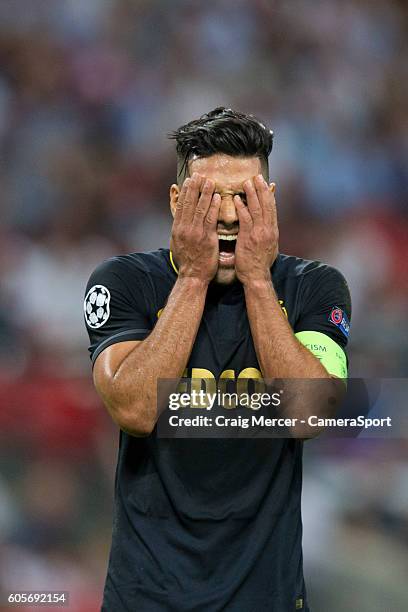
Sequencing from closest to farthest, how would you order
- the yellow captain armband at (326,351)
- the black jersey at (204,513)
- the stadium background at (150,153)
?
the black jersey at (204,513), the yellow captain armband at (326,351), the stadium background at (150,153)

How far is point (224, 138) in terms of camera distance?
1639mm

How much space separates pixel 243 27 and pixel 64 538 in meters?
2.02

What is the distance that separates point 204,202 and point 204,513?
57 cm

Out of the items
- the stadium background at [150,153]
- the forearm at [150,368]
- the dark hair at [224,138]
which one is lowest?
the forearm at [150,368]

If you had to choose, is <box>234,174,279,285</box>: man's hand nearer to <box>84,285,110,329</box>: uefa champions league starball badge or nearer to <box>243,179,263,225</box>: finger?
<box>243,179,263,225</box>: finger

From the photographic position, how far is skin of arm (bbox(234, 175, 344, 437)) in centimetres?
151

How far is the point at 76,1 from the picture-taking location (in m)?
3.28

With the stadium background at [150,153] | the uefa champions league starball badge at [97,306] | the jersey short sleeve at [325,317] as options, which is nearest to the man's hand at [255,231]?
the jersey short sleeve at [325,317]

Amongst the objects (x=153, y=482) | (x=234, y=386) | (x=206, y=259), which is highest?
(x=206, y=259)

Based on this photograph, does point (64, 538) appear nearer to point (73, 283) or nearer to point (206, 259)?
point (73, 283)

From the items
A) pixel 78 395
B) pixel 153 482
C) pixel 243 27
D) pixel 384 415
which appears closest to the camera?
pixel 153 482

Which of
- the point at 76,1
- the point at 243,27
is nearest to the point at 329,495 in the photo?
the point at 243,27

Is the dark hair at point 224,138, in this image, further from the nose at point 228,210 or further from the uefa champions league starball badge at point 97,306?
the uefa champions league starball badge at point 97,306

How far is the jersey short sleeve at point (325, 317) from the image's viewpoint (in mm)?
1603
